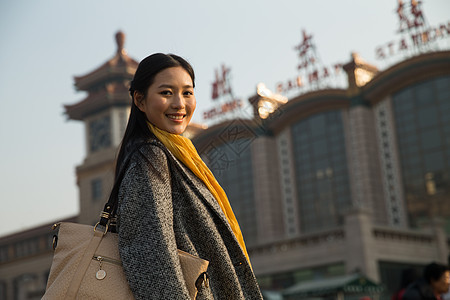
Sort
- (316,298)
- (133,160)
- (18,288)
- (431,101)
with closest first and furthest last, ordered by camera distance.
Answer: (133,160) → (316,298) → (431,101) → (18,288)

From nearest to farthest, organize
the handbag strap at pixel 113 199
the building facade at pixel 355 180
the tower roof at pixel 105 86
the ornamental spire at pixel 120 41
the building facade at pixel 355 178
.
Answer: the handbag strap at pixel 113 199
the building facade at pixel 355 180
the building facade at pixel 355 178
the tower roof at pixel 105 86
the ornamental spire at pixel 120 41

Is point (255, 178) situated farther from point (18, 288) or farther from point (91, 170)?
point (18, 288)

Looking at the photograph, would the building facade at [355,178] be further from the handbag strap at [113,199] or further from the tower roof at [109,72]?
the handbag strap at [113,199]

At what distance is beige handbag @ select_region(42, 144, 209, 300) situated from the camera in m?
1.78

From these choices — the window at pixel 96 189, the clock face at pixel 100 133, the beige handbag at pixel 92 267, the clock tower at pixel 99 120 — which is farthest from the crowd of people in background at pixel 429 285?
the clock face at pixel 100 133

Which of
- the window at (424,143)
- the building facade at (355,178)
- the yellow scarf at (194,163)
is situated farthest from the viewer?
the window at (424,143)

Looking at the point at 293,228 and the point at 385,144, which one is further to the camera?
the point at 293,228

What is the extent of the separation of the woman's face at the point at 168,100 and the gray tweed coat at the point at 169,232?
0.12 metres

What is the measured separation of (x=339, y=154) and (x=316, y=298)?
569 inches

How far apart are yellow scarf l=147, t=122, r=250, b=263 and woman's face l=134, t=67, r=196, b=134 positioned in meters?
0.03

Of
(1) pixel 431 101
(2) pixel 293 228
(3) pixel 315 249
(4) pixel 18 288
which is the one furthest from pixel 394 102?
(4) pixel 18 288

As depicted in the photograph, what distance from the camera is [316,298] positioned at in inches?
880

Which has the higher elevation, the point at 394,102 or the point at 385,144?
the point at 394,102

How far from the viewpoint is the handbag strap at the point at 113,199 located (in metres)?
1.92
